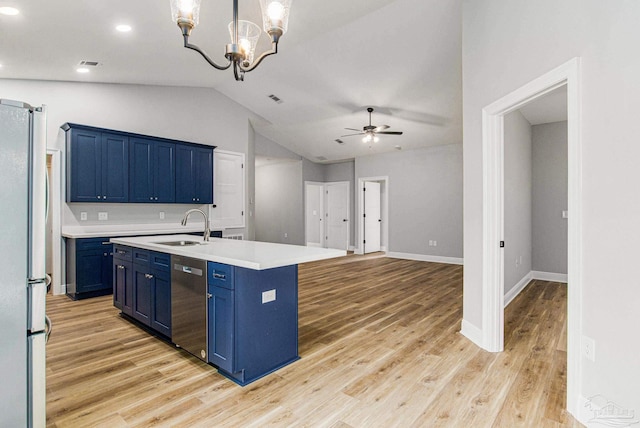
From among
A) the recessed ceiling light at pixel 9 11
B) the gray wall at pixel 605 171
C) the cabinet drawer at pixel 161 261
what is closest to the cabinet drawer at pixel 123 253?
the cabinet drawer at pixel 161 261

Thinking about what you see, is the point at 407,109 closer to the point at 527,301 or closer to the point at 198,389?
the point at 527,301

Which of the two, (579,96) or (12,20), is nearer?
(579,96)

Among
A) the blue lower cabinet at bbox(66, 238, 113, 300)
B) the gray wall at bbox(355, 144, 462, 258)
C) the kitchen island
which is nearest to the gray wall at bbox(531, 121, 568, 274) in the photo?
the gray wall at bbox(355, 144, 462, 258)

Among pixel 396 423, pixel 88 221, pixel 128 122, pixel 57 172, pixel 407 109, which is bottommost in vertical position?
pixel 396 423

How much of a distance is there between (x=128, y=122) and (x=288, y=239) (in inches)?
208

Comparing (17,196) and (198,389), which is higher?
(17,196)

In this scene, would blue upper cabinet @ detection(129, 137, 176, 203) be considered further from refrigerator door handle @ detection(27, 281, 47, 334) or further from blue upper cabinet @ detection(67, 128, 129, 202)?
refrigerator door handle @ detection(27, 281, 47, 334)

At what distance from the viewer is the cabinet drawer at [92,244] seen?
4412mm

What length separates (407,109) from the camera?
5.96m

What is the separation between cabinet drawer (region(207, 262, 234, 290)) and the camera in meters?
2.22

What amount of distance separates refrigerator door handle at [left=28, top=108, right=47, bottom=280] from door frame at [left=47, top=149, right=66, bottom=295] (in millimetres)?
4006

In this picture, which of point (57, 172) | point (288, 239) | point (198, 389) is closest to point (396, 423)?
point (198, 389)

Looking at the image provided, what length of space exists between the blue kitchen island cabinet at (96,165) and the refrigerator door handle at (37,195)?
3.76m

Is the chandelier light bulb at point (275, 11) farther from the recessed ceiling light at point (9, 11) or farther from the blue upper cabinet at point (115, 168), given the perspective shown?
the blue upper cabinet at point (115, 168)
